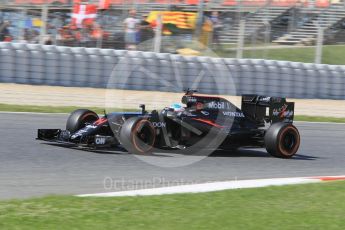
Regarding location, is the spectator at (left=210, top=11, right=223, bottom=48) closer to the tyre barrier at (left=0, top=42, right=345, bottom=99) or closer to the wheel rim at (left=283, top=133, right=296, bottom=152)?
the tyre barrier at (left=0, top=42, right=345, bottom=99)

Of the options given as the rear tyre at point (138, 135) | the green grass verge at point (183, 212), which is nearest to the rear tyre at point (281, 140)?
the rear tyre at point (138, 135)

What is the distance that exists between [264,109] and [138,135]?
242cm

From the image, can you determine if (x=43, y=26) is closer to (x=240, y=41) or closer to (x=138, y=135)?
(x=240, y=41)

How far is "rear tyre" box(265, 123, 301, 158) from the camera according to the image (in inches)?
402

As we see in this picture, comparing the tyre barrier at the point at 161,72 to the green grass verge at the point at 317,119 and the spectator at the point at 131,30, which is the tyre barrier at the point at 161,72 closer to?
the spectator at the point at 131,30

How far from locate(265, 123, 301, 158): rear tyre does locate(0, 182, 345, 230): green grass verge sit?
3.28 m

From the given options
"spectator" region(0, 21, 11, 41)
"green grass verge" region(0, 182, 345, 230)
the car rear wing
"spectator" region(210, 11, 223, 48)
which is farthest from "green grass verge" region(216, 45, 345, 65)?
"green grass verge" region(0, 182, 345, 230)

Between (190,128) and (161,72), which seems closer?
(190,128)

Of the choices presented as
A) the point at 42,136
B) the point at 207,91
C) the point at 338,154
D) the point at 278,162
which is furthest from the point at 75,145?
the point at 207,91

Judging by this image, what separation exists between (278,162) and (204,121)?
4.23 ft

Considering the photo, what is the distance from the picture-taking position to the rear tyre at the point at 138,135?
9.18 meters

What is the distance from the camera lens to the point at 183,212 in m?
5.83

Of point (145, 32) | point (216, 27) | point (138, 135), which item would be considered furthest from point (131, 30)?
point (138, 135)

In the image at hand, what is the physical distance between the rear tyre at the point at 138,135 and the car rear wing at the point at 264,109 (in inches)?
76.6
